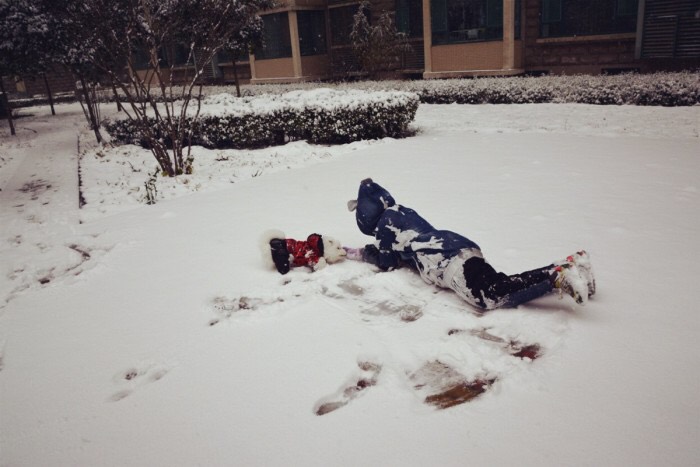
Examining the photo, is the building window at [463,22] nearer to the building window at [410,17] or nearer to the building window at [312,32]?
the building window at [410,17]

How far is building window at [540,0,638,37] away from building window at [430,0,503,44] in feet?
4.71

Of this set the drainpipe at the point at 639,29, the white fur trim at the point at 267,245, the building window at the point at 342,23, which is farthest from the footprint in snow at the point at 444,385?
the building window at the point at 342,23

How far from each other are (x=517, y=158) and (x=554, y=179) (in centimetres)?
114

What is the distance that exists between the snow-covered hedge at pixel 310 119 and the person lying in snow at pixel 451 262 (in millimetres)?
5000

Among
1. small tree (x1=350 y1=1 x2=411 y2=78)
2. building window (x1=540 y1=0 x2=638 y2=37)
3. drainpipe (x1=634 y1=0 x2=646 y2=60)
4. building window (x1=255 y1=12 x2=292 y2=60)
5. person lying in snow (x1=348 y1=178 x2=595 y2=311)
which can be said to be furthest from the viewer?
building window (x1=255 y1=12 x2=292 y2=60)

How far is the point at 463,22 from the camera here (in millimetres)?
15617

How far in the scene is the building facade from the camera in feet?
38.1

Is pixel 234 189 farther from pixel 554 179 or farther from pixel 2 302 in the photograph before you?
pixel 554 179

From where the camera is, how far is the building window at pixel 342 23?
65.3 feet

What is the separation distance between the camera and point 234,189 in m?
6.05

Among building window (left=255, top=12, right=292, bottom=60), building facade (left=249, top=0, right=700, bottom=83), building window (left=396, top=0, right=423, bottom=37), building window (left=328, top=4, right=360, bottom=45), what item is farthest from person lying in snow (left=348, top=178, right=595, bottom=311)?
building window (left=255, top=12, right=292, bottom=60)

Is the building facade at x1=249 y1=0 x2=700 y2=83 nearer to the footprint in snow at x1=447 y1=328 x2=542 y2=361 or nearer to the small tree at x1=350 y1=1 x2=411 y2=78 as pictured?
the small tree at x1=350 y1=1 x2=411 y2=78

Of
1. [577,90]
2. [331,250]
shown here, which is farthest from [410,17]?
[331,250]

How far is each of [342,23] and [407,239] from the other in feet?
65.0
